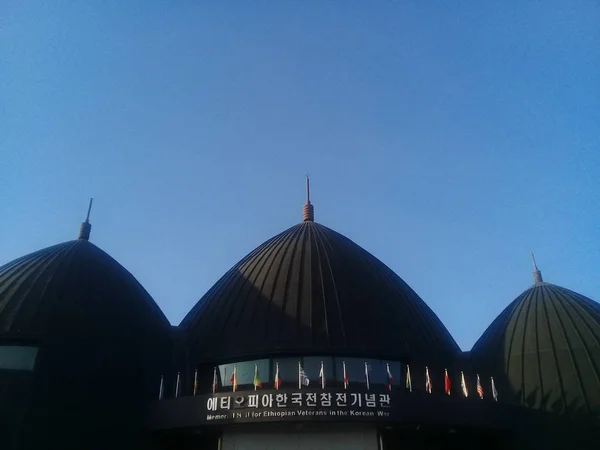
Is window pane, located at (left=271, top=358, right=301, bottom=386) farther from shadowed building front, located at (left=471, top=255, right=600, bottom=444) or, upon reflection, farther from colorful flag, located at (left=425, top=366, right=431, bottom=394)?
shadowed building front, located at (left=471, top=255, right=600, bottom=444)

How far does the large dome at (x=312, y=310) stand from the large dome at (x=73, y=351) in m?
3.74

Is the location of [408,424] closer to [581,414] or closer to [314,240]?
[581,414]

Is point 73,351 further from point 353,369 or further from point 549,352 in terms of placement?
point 549,352

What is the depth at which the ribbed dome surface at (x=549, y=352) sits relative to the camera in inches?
1195

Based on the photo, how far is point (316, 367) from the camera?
2995cm

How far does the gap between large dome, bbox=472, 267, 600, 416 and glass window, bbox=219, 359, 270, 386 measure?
14.7 metres

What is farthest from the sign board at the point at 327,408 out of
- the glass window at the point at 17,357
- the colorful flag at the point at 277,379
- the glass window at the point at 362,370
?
the glass window at the point at 17,357

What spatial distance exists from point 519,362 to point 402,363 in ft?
24.2

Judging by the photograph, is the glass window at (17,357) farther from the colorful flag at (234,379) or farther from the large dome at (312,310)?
the colorful flag at (234,379)

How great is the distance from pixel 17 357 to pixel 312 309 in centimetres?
1634

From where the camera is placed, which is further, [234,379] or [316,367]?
[316,367]

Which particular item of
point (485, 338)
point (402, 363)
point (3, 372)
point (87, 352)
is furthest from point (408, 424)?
point (3, 372)

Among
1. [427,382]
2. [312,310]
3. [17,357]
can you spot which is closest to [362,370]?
[427,382]

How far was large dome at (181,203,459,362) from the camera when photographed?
30844 millimetres
